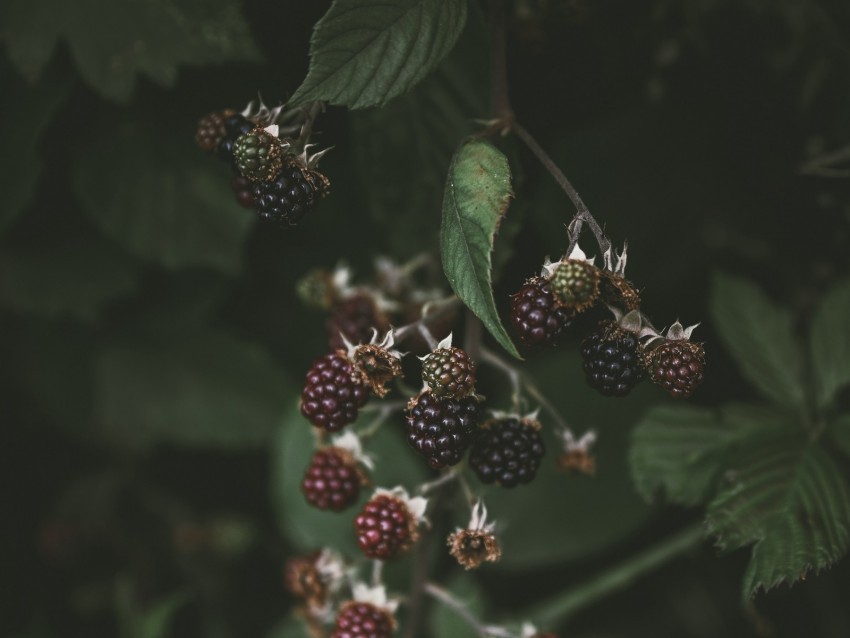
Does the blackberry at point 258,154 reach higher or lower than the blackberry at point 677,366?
higher

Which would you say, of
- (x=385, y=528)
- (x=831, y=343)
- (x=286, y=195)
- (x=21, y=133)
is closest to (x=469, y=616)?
(x=385, y=528)

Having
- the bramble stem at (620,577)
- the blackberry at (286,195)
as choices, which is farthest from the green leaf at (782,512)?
the blackberry at (286,195)

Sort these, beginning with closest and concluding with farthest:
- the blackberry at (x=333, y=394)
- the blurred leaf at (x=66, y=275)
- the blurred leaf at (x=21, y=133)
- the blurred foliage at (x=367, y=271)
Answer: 1. the blackberry at (x=333, y=394)
2. the blurred foliage at (x=367, y=271)
3. the blurred leaf at (x=21, y=133)
4. the blurred leaf at (x=66, y=275)

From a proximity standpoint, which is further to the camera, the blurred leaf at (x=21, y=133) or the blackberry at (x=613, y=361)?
the blurred leaf at (x=21, y=133)

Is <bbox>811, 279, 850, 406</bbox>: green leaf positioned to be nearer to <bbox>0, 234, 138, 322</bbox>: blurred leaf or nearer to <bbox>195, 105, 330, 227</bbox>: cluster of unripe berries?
<bbox>195, 105, 330, 227</bbox>: cluster of unripe berries

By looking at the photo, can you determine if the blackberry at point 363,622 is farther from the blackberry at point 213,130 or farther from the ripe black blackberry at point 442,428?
the blackberry at point 213,130

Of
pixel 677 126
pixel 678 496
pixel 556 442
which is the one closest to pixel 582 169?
pixel 677 126
